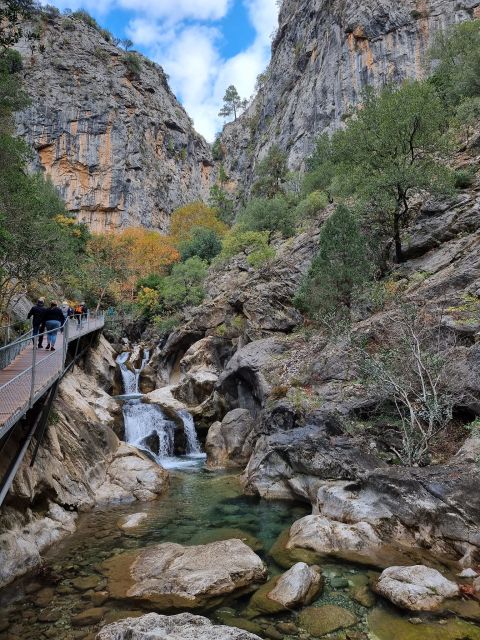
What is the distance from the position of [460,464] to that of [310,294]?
10246 mm

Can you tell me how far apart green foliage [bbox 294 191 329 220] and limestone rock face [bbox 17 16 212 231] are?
38.8m

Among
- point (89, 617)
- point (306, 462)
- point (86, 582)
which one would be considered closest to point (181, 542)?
point (86, 582)

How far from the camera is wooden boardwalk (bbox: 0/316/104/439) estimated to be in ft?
25.0

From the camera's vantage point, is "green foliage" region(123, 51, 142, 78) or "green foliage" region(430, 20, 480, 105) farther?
"green foliage" region(123, 51, 142, 78)

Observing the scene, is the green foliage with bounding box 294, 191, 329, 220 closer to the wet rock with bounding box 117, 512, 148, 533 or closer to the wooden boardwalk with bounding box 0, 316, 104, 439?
the wooden boardwalk with bounding box 0, 316, 104, 439

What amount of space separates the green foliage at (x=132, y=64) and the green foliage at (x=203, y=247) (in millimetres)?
43277

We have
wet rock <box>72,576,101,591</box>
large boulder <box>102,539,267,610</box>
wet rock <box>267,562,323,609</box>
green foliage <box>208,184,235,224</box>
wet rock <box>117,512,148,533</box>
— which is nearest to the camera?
wet rock <box>267,562,323,609</box>

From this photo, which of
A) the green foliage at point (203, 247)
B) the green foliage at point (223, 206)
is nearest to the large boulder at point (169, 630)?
the green foliage at point (203, 247)

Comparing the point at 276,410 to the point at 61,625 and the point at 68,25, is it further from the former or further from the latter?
the point at 68,25

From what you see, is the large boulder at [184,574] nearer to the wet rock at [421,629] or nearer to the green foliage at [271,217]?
the wet rock at [421,629]

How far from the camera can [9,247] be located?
15758 mm

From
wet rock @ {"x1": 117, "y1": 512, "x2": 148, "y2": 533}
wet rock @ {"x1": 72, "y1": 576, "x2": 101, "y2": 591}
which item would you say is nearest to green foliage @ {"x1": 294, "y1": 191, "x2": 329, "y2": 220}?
wet rock @ {"x1": 117, "y1": 512, "x2": 148, "y2": 533}

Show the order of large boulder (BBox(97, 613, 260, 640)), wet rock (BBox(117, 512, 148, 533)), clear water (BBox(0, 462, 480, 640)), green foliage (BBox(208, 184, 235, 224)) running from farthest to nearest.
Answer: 1. green foliage (BBox(208, 184, 235, 224))
2. wet rock (BBox(117, 512, 148, 533))
3. clear water (BBox(0, 462, 480, 640))
4. large boulder (BBox(97, 613, 260, 640))

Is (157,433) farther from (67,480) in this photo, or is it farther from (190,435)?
(67,480)
